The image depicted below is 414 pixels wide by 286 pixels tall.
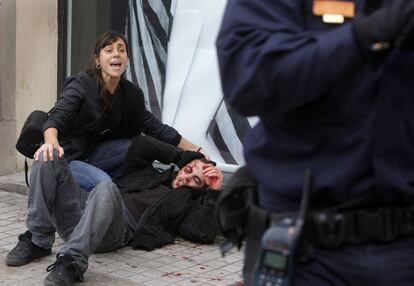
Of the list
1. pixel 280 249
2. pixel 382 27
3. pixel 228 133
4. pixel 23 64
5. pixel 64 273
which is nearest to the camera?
pixel 382 27

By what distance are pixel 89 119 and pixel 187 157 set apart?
2.32 feet

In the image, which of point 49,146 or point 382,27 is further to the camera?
point 49,146

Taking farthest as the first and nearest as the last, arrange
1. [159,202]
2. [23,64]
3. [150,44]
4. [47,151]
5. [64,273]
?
[23,64] → [150,44] → [159,202] → [47,151] → [64,273]

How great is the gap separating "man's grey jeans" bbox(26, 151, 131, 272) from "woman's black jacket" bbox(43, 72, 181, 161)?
0.32 metres

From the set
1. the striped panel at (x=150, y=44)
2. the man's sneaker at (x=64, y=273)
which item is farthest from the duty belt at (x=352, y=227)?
the striped panel at (x=150, y=44)

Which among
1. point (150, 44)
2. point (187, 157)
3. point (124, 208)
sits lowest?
point (124, 208)

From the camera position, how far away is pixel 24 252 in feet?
14.9

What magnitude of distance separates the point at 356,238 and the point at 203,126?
15.4ft

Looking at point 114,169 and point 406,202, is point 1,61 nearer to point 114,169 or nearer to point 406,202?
point 114,169

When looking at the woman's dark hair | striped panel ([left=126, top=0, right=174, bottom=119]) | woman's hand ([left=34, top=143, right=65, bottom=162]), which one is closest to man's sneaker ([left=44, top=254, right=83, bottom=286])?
woman's hand ([left=34, top=143, right=65, bottom=162])

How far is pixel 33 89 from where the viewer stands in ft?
22.5

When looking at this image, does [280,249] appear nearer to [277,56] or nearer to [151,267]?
[277,56]

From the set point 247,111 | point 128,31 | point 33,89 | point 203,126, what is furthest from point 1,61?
point 247,111

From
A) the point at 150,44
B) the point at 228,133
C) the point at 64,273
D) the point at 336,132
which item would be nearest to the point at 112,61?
the point at 64,273
